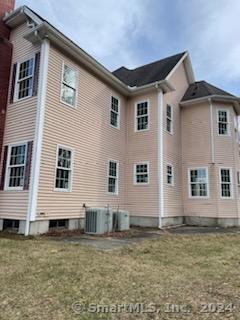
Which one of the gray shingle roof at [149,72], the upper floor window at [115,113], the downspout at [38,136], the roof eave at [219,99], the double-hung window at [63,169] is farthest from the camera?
the roof eave at [219,99]

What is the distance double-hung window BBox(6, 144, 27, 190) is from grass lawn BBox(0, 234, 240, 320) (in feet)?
9.28

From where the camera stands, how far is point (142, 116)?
1416 cm

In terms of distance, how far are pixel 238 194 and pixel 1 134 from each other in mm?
12301

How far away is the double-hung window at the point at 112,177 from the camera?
13.0 meters

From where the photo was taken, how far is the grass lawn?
3379mm

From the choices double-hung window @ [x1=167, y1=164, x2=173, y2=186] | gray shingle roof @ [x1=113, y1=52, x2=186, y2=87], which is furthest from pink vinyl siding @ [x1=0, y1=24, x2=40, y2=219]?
double-hung window @ [x1=167, y1=164, x2=173, y2=186]

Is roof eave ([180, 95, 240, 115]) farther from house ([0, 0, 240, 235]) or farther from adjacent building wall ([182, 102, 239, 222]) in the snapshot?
adjacent building wall ([182, 102, 239, 222])

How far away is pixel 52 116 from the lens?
9812 millimetres

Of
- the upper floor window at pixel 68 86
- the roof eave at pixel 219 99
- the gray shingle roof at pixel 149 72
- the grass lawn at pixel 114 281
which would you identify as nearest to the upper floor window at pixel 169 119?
the roof eave at pixel 219 99

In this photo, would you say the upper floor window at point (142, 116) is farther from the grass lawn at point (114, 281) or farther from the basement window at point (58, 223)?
the grass lawn at point (114, 281)

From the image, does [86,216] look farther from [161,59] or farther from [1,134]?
[161,59]

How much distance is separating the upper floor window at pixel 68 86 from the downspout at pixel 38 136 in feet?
3.40

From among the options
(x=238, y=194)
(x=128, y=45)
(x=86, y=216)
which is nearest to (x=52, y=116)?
(x=86, y=216)

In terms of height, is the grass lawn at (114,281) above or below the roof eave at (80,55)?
below
